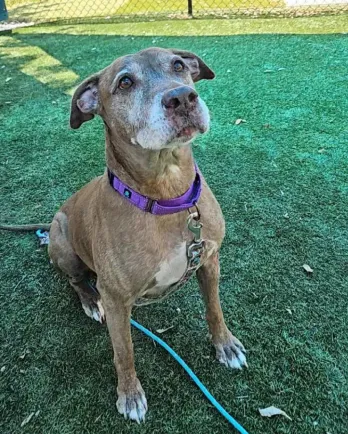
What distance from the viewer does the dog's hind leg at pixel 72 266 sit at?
10.7 ft

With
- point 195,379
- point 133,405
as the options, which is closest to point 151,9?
point 195,379

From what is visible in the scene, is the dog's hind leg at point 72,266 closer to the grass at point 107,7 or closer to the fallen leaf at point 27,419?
the fallen leaf at point 27,419

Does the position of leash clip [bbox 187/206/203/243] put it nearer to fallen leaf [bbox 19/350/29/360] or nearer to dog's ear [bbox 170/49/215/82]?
dog's ear [bbox 170/49/215/82]

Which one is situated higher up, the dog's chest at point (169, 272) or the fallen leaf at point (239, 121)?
the dog's chest at point (169, 272)

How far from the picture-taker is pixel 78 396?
285cm

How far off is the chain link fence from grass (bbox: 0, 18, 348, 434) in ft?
12.2

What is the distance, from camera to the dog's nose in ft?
6.85

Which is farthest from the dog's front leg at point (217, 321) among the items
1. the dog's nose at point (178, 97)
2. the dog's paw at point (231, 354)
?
the dog's nose at point (178, 97)

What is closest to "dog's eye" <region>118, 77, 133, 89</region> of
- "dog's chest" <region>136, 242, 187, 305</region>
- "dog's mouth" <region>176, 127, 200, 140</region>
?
"dog's mouth" <region>176, 127, 200, 140</region>

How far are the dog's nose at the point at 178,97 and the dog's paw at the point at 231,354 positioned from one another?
149cm

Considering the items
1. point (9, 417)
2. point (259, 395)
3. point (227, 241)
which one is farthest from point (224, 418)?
point (227, 241)

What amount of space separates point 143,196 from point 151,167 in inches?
5.9

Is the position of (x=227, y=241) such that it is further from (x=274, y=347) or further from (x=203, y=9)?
(x=203, y=9)

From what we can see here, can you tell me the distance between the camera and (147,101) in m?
2.25
